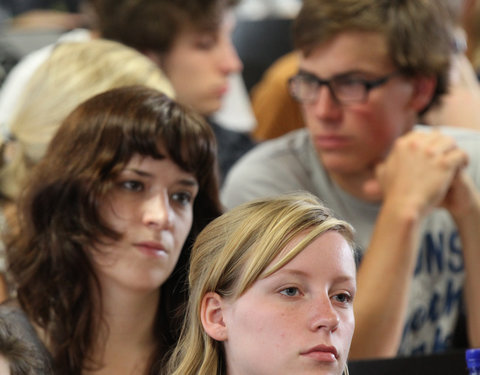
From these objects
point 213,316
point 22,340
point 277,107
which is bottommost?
point 277,107

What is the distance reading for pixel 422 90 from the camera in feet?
6.04

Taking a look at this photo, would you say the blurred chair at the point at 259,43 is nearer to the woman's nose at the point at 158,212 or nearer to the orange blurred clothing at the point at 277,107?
the orange blurred clothing at the point at 277,107

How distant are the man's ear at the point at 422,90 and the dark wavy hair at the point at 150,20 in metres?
0.66

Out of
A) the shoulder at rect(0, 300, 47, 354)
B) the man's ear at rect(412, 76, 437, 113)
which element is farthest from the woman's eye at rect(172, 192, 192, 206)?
the man's ear at rect(412, 76, 437, 113)

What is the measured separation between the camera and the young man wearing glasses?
1.62m

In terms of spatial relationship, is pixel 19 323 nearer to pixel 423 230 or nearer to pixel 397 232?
pixel 397 232

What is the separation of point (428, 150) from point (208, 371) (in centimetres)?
85

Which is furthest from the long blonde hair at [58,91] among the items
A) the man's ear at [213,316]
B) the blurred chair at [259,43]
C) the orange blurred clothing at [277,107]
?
the blurred chair at [259,43]

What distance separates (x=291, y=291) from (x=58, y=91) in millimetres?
823

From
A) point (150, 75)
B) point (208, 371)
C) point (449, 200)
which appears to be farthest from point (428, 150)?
point (208, 371)

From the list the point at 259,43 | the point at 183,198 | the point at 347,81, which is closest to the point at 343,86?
the point at 347,81

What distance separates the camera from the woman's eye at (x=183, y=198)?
1164 millimetres

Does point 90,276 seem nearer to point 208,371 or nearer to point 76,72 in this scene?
point 208,371

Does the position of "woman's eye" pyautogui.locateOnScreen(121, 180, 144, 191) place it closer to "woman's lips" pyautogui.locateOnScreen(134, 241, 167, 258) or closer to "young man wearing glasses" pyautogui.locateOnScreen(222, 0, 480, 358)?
"woman's lips" pyautogui.locateOnScreen(134, 241, 167, 258)
